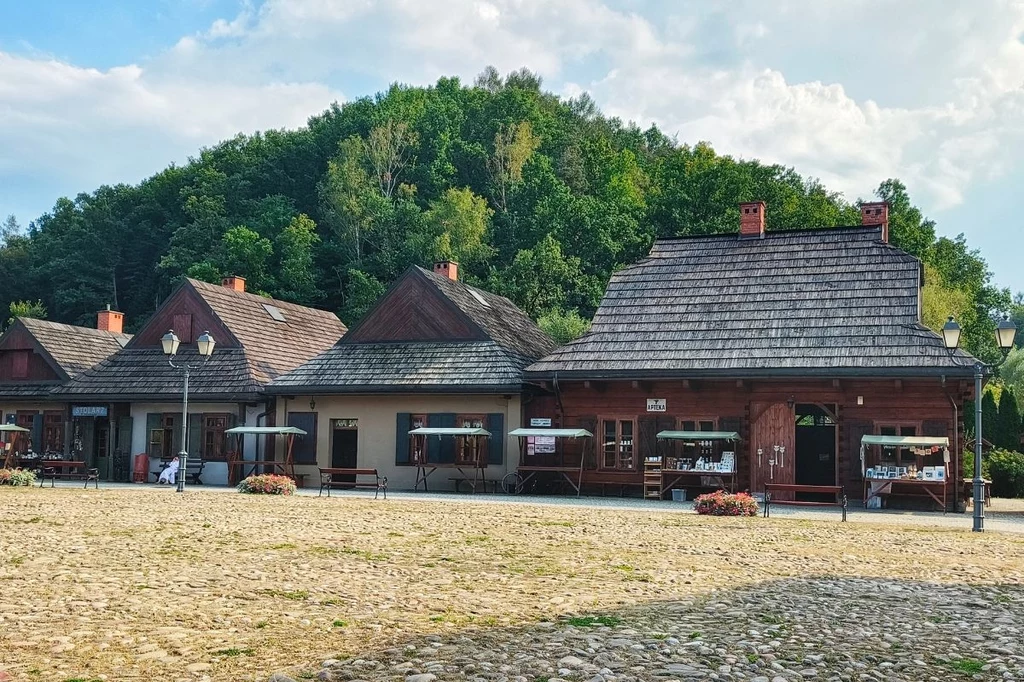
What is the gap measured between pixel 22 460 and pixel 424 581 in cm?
2711

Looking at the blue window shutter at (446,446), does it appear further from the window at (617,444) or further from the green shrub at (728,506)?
the green shrub at (728,506)

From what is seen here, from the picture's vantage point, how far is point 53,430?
113ft

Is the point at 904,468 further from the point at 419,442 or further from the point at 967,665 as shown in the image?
the point at 967,665

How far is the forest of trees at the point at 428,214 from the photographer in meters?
49.8

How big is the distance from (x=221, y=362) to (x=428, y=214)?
24129 mm

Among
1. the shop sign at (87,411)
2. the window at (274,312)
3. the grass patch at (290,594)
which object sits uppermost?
the window at (274,312)

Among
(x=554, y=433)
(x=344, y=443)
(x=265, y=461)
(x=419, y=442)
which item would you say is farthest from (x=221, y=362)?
(x=554, y=433)

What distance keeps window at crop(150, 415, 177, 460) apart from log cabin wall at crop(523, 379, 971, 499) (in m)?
11.6

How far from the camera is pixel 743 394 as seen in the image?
25.2 meters

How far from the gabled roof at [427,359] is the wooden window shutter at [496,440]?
1.04 metres

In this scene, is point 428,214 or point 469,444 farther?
point 428,214

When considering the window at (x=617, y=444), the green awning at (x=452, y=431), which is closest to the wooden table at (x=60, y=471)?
the green awning at (x=452, y=431)

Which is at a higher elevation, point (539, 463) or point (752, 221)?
point (752, 221)

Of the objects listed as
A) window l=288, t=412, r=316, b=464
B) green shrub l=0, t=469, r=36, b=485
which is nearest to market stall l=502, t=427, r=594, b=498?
window l=288, t=412, r=316, b=464
